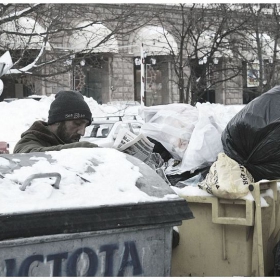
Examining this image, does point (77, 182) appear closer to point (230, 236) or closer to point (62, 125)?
point (230, 236)

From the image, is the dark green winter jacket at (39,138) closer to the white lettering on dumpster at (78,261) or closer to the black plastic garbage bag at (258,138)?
the black plastic garbage bag at (258,138)

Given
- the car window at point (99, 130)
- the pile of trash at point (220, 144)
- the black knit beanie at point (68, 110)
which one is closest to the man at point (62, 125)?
the black knit beanie at point (68, 110)

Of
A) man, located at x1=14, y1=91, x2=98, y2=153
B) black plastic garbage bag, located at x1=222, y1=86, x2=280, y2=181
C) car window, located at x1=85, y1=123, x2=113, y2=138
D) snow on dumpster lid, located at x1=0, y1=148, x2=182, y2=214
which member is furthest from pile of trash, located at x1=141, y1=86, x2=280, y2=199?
car window, located at x1=85, y1=123, x2=113, y2=138

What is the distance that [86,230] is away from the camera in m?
2.43

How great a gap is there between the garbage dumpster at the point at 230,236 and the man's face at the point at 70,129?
39.4 inches

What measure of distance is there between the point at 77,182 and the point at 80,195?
0.11m

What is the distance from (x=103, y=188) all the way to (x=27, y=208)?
0.40m

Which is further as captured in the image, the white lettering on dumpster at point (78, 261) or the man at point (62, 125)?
the man at point (62, 125)

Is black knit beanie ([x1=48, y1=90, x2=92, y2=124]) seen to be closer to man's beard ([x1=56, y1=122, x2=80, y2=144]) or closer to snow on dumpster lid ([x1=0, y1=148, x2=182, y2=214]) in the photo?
man's beard ([x1=56, y1=122, x2=80, y2=144])

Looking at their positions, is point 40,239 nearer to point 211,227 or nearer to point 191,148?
point 211,227

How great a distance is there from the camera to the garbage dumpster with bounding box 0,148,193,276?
2.31 metres

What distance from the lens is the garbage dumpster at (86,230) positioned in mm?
2314

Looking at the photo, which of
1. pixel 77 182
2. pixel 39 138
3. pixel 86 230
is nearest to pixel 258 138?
pixel 39 138

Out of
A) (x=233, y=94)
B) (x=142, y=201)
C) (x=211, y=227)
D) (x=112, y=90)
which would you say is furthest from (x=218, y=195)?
(x=233, y=94)
